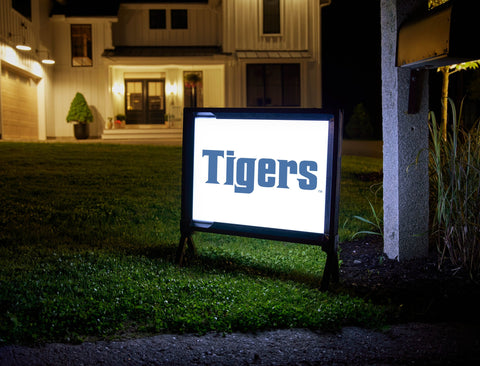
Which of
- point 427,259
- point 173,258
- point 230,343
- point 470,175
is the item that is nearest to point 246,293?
point 230,343

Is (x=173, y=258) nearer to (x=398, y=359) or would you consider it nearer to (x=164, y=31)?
(x=398, y=359)

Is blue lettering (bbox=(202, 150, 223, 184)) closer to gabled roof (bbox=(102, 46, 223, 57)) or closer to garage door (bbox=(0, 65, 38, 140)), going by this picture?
garage door (bbox=(0, 65, 38, 140))

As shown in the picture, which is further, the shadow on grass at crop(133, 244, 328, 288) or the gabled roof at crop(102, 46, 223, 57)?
the gabled roof at crop(102, 46, 223, 57)

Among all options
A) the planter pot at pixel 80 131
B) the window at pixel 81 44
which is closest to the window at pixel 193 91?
the window at pixel 81 44

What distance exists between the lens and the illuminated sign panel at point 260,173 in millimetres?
4016

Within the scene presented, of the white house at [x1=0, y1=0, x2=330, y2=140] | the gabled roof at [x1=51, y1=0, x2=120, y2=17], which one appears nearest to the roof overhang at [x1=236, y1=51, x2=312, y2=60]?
the white house at [x1=0, y1=0, x2=330, y2=140]

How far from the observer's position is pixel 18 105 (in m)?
21.9

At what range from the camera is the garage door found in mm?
20297

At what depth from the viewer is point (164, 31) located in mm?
27438

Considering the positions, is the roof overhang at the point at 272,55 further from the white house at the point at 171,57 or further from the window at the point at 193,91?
the window at the point at 193,91

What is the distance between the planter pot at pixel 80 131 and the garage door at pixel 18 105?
192cm

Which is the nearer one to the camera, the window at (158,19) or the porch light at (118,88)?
the porch light at (118,88)

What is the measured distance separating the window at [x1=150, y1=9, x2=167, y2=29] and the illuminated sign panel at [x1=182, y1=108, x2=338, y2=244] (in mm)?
24648

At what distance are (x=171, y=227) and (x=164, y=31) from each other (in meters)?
23.1
